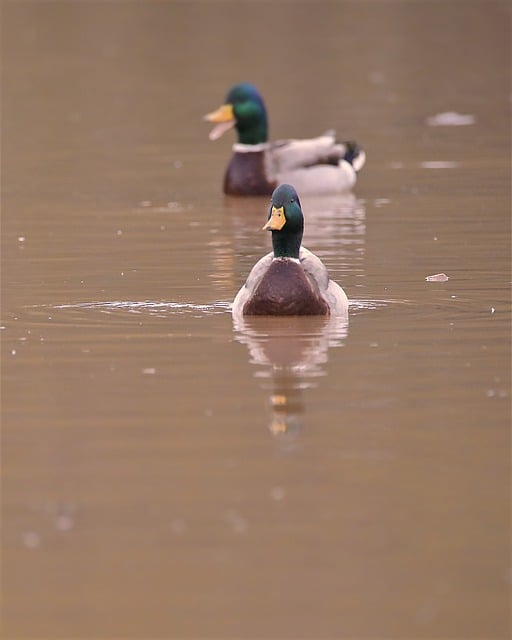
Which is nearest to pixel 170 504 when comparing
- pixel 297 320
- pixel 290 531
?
pixel 290 531

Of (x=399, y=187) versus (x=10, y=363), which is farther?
(x=399, y=187)

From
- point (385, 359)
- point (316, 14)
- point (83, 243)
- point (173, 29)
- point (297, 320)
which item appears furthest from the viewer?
point (316, 14)

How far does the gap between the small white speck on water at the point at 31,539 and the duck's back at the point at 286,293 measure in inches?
177

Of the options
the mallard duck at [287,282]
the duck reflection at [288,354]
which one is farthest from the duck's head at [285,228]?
the duck reflection at [288,354]

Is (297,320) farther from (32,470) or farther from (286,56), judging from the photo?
(286,56)

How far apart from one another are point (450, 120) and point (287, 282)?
1365cm

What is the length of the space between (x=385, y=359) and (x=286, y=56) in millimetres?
24661

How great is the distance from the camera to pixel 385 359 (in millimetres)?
10617

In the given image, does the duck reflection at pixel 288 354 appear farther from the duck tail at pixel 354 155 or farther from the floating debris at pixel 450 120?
the floating debris at pixel 450 120

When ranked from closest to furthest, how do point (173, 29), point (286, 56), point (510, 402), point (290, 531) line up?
point (290, 531), point (510, 402), point (286, 56), point (173, 29)

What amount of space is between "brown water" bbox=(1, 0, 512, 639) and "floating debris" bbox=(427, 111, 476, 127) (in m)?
1.90

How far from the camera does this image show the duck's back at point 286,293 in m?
11.9

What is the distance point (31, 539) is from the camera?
297 inches

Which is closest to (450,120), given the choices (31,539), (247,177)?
(247,177)
